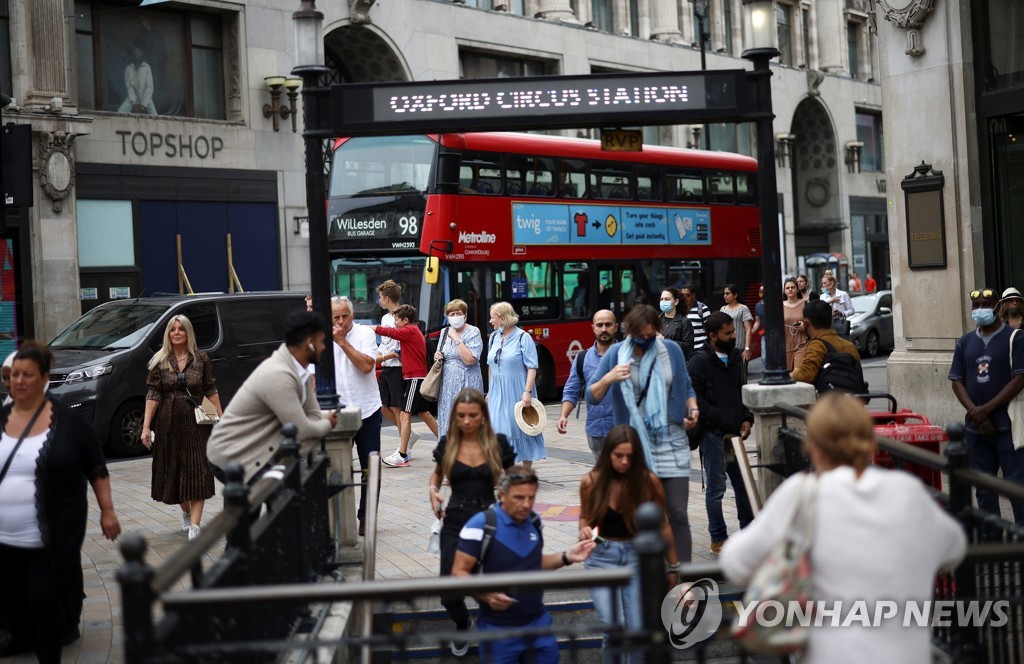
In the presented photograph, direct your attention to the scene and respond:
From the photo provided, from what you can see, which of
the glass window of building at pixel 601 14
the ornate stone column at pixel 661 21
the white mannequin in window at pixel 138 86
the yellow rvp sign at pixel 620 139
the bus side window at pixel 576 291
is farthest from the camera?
the ornate stone column at pixel 661 21

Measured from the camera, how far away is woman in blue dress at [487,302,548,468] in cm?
1130

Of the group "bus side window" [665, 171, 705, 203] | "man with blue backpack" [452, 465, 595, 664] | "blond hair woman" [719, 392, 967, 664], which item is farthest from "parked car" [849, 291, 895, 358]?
"blond hair woman" [719, 392, 967, 664]

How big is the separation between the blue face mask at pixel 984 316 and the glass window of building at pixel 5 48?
64.8 ft

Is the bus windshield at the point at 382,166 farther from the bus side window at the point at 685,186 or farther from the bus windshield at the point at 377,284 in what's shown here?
the bus side window at the point at 685,186

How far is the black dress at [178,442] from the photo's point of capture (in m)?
9.47

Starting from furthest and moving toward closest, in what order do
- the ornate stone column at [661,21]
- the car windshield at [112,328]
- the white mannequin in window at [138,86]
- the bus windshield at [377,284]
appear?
the ornate stone column at [661,21]
the white mannequin in window at [138,86]
the bus windshield at [377,284]
the car windshield at [112,328]

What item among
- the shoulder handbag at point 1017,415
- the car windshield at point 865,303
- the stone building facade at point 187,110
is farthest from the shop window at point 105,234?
the shoulder handbag at point 1017,415

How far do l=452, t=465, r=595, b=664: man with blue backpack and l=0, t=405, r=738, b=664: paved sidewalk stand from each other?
5.88 feet

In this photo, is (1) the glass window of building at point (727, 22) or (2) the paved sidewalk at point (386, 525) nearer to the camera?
(2) the paved sidewalk at point (386, 525)

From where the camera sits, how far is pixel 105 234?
25406mm

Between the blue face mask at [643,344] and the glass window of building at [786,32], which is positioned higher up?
the glass window of building at [786,32]

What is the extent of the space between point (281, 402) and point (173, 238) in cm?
2085

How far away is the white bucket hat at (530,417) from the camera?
1059 centimetres

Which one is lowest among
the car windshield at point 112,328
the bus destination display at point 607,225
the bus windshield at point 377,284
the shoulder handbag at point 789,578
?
the shoulder handbag at point 789,578
